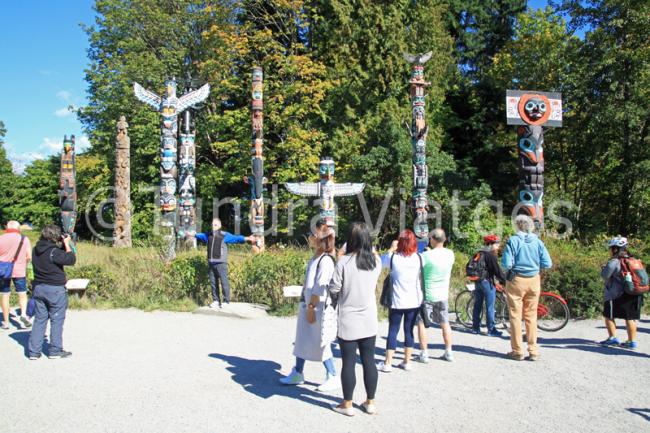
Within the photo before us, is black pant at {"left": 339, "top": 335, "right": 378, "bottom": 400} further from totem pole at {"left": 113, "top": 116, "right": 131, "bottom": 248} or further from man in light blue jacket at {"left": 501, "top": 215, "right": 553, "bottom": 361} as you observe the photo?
totem pole at {"left": 113, "top": 116, "right": 131, "bottom": 248}

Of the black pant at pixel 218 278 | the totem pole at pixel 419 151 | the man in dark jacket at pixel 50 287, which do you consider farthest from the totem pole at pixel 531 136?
the man in dark jacket at pixel 50 287

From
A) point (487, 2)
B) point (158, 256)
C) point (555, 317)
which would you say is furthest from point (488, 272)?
point (487, 2)

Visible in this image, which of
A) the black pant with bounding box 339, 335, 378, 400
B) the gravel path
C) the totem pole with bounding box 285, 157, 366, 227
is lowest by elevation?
the gravel path

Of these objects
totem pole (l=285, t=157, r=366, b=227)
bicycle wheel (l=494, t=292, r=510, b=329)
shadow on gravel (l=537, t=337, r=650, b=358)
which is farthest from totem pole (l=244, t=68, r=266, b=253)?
shadow on gravel (l=537, t=337, r=650, b=358)

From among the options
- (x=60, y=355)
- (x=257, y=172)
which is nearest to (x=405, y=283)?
(x=60, y=355)

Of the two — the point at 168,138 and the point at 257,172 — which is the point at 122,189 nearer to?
the point at 168,138

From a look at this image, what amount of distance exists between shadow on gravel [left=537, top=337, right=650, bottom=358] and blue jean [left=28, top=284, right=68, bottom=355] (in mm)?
6056

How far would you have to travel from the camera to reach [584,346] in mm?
6523

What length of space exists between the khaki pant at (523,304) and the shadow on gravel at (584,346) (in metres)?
0.94

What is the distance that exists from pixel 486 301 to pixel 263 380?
3634 millimetres

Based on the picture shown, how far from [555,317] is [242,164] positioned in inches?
614

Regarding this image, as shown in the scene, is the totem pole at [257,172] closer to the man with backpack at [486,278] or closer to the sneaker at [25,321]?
the sneaker at [25,321]

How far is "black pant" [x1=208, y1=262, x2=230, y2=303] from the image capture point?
820cm

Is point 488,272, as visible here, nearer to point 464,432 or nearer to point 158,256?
point 464,432
